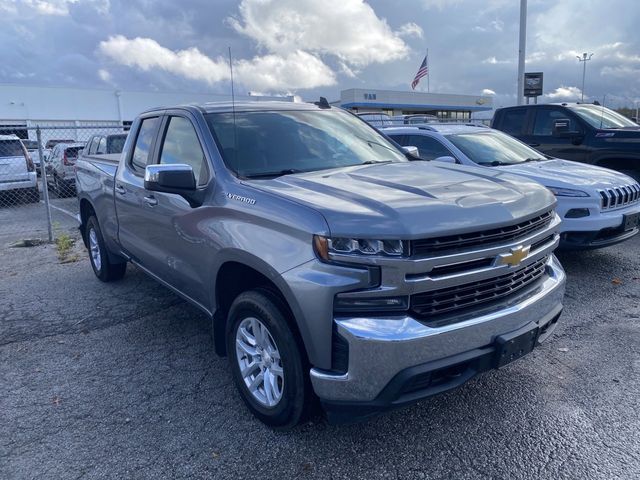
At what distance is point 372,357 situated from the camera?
7.91ft

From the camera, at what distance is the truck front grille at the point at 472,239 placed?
2.47m

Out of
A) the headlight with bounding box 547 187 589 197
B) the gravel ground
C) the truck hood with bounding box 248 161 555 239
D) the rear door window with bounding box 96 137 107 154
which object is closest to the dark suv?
the headlight with bounding box 547 187 589 197

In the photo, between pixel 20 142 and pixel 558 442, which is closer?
pixel 558 442

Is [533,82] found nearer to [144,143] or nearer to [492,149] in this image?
[492,149]

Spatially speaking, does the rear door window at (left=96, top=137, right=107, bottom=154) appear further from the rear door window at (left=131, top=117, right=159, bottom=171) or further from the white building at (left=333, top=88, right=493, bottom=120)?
the white building at (left=333, top=88, right=493, bottom=120)

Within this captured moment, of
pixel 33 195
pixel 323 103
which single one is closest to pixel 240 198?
pixel 323 103

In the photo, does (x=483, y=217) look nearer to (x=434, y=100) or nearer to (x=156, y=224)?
(x=156, y=224)

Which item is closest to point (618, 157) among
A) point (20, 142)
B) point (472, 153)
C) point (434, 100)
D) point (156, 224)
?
point (472, 153)

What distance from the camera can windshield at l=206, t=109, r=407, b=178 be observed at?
3.56 meters

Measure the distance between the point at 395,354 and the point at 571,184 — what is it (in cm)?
442

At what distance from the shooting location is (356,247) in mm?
2479

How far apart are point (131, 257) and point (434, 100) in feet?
182

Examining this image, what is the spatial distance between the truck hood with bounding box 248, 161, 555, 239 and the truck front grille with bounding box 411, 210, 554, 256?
0.05m

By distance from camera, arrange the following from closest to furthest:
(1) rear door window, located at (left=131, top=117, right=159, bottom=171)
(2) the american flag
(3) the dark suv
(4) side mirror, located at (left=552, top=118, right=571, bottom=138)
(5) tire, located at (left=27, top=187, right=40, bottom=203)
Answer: (1) rear door window, located at (left=131, top=117, right=159, bottom=171) → (3) the dark suv → (4) side mirror, located at (left=552, top=118, right=571, bottom=138) → (5) tire, located at (left=27, top=187, right=40, bottom=203) → (2) the american flag
